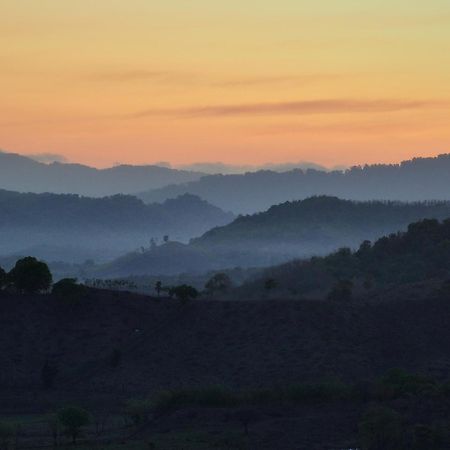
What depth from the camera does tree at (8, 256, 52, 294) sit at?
129 metres

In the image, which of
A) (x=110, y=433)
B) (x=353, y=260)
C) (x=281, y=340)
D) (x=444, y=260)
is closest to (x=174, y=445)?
(x=110, y=433)

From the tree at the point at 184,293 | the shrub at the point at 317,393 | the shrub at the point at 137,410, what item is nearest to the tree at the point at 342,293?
the tree at the point at 184,293

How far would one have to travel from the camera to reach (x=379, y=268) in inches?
6614

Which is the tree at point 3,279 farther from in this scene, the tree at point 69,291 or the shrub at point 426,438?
the shrub at point 426,438

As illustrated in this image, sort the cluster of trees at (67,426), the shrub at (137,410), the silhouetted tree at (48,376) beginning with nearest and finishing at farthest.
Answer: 1. the cluster of trees at (67,426)
2. the shrub at (137,410)
3. the silhouetted tree at (48,376)

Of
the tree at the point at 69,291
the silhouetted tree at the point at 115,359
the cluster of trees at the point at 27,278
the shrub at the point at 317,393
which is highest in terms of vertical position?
the cluster of trees at the point at 27,278

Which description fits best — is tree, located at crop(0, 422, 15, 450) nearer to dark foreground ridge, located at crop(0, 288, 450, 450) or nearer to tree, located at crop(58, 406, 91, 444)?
dark foreground ridge, located at crop(0, 288, 450, 450)

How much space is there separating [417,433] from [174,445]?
46.7 feet

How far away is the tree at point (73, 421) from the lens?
278ft

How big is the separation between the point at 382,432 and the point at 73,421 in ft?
61.3

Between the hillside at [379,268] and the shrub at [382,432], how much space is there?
61.8 m

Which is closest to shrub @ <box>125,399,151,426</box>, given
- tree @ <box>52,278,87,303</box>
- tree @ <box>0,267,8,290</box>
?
tree @ <box>52,278,87,303</box>

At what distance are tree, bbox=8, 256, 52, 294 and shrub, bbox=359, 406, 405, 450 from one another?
174 feet

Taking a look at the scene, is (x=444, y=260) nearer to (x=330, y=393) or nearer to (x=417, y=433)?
(x=330, y=393)
